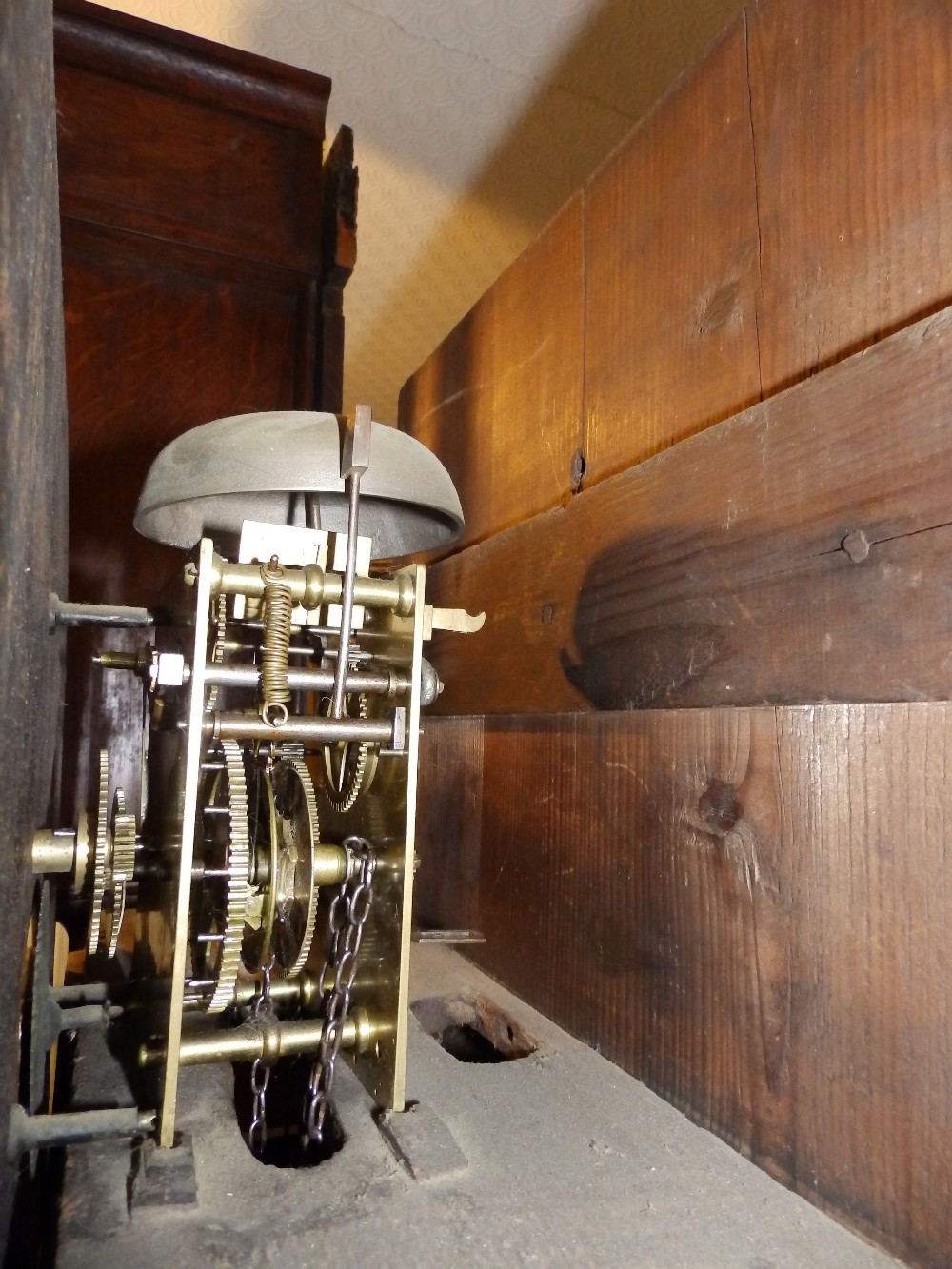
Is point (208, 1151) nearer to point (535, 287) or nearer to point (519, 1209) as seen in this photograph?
point (519, 1209)

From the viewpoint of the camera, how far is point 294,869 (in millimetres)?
846

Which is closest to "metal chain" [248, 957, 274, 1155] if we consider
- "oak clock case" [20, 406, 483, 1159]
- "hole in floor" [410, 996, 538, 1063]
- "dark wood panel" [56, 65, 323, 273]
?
"oak clock case" [20, 406, 483, 1159]

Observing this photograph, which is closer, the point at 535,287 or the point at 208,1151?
the point at 208,1151

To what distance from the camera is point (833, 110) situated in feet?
2.41

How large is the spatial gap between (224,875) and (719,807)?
1.49 feet

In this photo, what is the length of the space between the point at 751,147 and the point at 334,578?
0.58 m

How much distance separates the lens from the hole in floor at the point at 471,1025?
1050mm

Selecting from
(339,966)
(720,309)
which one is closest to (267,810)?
(339,966)

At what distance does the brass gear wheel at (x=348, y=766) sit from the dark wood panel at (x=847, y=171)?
1.69 ft

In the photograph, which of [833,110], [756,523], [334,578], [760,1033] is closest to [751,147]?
[833,110]

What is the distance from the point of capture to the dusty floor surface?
592mm

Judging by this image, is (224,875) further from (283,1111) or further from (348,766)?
(283,1111)

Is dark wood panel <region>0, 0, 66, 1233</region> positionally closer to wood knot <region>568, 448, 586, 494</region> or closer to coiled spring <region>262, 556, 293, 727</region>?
coiled spring <region>262, 556, 293, 727</region>

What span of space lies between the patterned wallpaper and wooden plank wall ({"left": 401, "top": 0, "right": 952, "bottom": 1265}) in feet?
2.06
